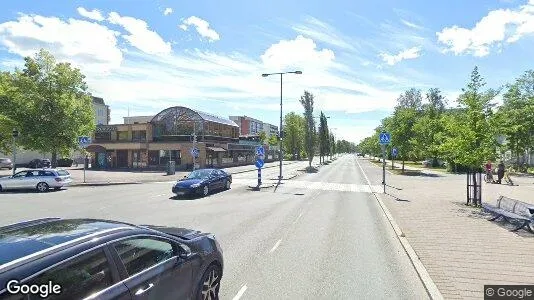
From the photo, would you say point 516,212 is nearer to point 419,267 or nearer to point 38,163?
point 419,267

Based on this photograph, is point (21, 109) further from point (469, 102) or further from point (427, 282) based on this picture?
point (427, 282)

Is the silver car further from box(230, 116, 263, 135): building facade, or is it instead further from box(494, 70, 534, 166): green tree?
box(230, 116, 263, 135): building facade

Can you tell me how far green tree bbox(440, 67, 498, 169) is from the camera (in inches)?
655

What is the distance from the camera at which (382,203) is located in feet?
60.6

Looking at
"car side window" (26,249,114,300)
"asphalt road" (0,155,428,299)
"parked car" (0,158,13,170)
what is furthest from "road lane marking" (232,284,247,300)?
"parked car" (0,158,13,170)

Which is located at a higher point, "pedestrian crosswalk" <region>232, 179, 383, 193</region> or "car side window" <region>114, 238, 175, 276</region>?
"car side window" <region>114, 238, 175, 276</region>

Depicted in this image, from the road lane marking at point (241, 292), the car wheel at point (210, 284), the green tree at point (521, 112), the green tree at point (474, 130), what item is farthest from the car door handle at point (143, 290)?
the green tree at point (521, 112)

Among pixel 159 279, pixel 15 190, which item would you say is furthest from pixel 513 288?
pixel 15 190

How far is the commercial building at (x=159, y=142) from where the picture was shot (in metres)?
50.1

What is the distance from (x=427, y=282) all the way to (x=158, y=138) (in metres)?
47.9

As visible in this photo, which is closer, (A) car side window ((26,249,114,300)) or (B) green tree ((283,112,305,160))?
(A) car side window ((26,249,114,300))

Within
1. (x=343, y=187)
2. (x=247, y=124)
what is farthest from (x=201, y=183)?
(x=247, y=124)

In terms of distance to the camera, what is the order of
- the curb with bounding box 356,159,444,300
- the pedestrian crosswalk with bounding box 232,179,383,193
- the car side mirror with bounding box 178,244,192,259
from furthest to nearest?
the pedestrian crosswalk with bounding box 232,179,383,193 → the curb with bounding box 356,159,444,300 → the car side mirror with bounding box 178,244,192,259

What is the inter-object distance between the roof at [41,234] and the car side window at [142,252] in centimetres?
30
